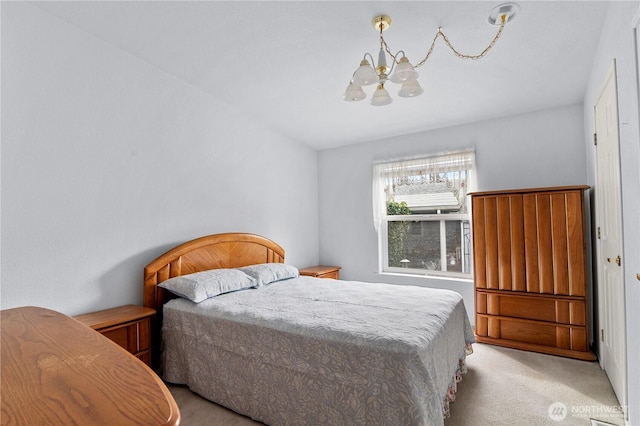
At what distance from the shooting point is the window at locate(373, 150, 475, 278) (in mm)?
3840

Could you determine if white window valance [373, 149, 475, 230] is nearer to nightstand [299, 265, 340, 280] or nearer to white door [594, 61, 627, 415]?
nightstand [299, 265, 340, 280]

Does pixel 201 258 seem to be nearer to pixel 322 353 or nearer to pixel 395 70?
pixel 322 353

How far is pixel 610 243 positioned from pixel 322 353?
2089 millimetres

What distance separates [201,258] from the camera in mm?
3029

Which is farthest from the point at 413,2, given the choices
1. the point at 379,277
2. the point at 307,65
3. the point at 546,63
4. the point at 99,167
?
the point at 379,277

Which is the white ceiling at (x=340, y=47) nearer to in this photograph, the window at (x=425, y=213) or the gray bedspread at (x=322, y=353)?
the window at (x=425, y=213)

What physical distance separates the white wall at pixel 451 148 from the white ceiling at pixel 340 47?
23 centimetres

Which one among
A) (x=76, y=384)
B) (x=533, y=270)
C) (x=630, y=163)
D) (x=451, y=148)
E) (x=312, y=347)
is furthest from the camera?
(x=451, y=148)

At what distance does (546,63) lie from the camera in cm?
257

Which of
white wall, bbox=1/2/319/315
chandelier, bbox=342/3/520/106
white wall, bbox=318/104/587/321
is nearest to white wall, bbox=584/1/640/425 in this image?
chandelier, bbox=342/3/520/106

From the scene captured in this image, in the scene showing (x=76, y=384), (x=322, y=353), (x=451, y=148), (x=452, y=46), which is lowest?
(x=322, y=353)

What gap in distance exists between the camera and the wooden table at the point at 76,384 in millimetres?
577

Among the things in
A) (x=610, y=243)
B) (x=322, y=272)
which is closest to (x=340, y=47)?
(x=610, y=243)

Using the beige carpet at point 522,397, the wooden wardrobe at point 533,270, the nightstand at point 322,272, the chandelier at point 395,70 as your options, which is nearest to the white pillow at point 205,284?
the beige carpet at point 522,397
